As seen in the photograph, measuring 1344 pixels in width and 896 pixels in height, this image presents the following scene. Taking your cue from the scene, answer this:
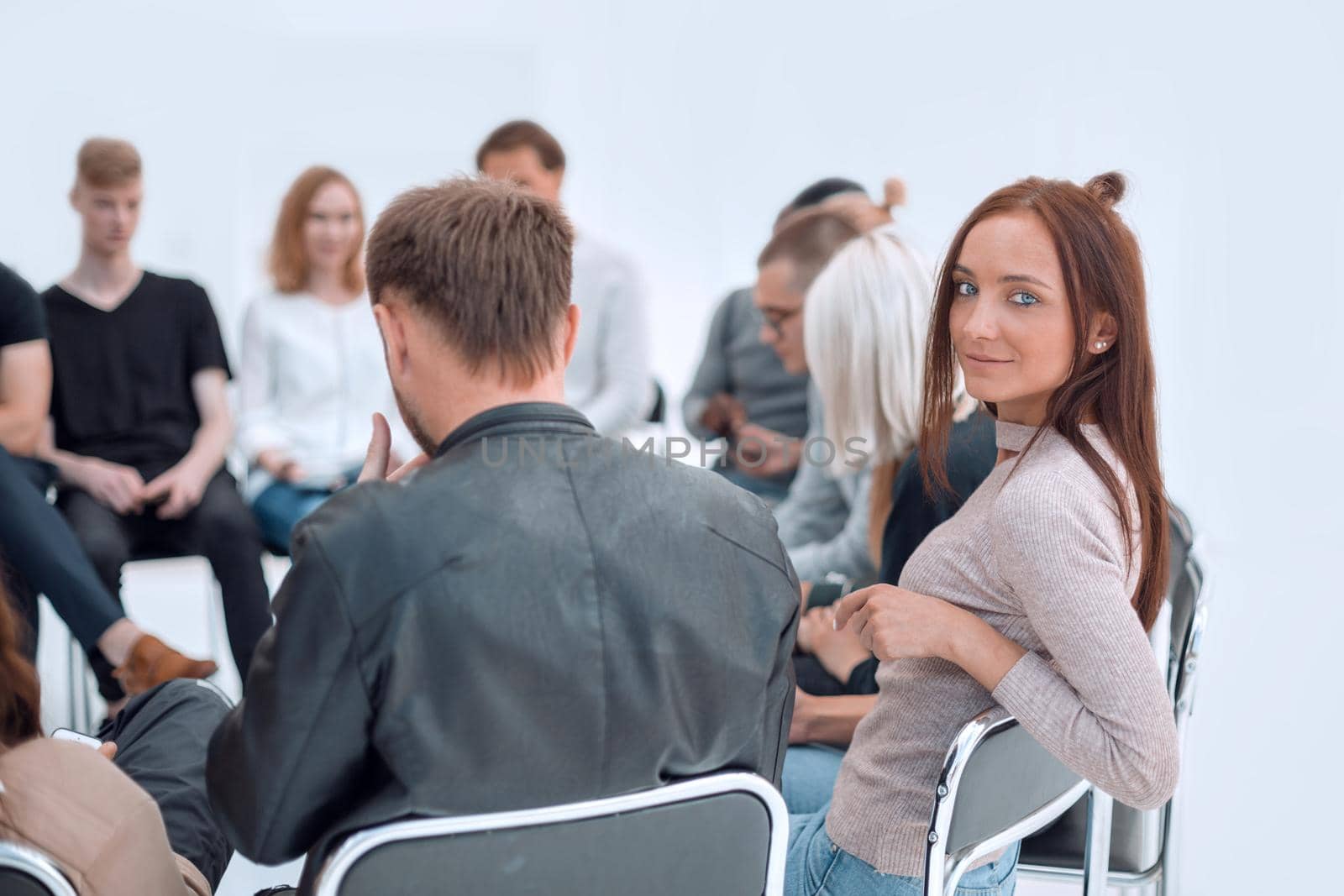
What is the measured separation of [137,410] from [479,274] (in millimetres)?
2304

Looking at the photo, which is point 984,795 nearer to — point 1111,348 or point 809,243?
point 1111,348

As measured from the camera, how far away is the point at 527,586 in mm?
994

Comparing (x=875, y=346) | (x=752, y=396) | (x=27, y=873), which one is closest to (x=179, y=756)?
(x=27, y=873)

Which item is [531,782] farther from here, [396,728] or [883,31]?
[883,31]

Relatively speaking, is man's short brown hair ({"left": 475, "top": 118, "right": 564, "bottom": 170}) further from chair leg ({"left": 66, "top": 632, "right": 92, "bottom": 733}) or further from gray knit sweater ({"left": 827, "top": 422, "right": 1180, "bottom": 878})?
gray knit sweater ({"left": 827, "top": 422, "right": 1180, "bottom": 878})

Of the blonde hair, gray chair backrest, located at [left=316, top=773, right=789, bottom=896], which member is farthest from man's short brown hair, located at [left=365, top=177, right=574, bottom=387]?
the blonde hair

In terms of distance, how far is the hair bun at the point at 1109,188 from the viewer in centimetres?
128

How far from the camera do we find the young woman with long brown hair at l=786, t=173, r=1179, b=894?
3.61 ft

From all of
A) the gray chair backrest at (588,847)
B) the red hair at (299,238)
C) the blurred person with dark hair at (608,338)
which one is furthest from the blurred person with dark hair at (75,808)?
the red hair at (299,238)

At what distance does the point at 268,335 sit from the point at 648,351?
1028mm

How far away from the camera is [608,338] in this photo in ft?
10.8

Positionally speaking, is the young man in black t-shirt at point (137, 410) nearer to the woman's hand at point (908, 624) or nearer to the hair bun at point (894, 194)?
the hair bun at point (894, 194)

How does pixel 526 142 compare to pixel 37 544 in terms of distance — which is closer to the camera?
pixel 37 544

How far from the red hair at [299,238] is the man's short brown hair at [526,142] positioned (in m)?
0.40
